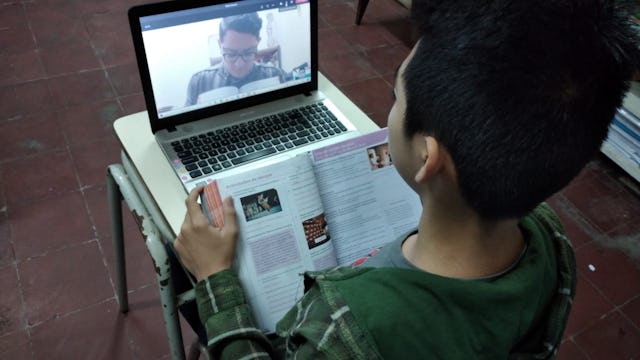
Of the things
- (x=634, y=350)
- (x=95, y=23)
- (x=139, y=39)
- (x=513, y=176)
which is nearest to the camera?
(x=513, y=176)

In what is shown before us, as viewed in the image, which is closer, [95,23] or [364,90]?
[364,90]

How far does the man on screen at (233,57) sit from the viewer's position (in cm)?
99

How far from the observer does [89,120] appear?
210 cm

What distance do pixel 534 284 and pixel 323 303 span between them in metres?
0.25

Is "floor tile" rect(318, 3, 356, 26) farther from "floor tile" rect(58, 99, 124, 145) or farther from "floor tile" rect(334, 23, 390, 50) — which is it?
"floor tile" rect(58, 99, 124, 145)

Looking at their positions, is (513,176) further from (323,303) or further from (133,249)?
(133,249)

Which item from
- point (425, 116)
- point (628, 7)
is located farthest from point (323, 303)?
point (628, 7)

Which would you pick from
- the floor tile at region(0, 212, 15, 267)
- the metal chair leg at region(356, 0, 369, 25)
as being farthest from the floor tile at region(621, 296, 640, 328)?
the floor tile at region(0, 212, 15, 267)

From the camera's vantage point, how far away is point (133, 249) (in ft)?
5.59

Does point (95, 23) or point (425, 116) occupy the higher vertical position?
point (425, 116)

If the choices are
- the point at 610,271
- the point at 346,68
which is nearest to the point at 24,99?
the point at 346,68

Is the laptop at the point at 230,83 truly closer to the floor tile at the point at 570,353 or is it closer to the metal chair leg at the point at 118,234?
the metal chair leg at the point at 118,234

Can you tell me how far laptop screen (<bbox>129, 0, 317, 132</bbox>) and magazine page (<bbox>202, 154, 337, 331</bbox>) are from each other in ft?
0.93

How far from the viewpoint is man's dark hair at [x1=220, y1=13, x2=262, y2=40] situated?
985 mm
